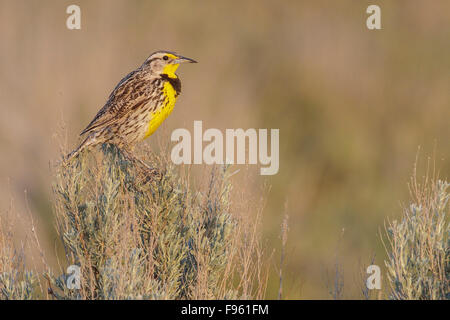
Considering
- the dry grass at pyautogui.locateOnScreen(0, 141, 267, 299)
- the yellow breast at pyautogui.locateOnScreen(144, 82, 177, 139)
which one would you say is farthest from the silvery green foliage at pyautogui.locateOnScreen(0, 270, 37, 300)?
the yellow breast at pyautogui.locateOnScreen(144, 82, 177, 139)

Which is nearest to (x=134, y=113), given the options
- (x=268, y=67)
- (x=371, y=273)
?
(x=371, y=273)

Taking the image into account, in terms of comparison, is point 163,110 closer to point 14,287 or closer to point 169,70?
point 169,70

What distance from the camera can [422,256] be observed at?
4.38m

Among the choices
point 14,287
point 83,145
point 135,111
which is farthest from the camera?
point 135,111

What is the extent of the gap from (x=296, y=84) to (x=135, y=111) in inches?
258

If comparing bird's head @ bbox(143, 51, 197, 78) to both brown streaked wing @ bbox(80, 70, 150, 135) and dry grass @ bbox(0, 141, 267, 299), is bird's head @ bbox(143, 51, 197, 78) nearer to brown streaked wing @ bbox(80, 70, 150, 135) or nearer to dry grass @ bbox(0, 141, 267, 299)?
brown streaked wing @ bbox(80, 70, 150, 135)

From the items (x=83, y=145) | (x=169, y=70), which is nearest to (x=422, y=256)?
(x=83, y=145)

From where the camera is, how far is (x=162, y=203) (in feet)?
16.0

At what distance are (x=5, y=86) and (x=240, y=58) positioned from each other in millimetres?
3586

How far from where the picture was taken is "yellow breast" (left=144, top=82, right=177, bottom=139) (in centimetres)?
582

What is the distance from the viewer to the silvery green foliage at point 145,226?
4.50 meters

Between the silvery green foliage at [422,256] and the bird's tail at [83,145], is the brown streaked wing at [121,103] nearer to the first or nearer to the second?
the bird's tail at [83,145]

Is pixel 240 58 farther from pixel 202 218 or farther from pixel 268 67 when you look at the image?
pixel 202 218

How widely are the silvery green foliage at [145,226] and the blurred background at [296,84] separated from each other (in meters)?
4.82
